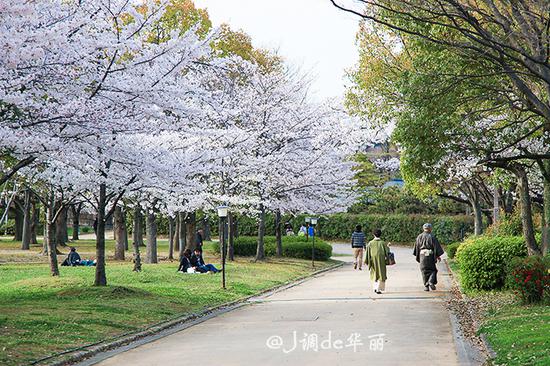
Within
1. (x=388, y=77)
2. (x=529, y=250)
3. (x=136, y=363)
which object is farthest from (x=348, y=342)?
(x=388, y=77)

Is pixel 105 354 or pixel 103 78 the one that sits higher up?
pixel 103 78

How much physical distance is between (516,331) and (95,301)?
909 cm

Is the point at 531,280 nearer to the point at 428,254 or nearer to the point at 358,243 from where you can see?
the point at 428,254

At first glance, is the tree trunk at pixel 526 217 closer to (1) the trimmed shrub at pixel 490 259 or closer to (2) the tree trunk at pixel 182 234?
(1) the trimmed shrub at pixel 490 259

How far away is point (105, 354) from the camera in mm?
11516

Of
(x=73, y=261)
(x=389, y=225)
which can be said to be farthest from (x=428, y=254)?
(x=389, y=225)

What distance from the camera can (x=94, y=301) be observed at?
17.3 meters

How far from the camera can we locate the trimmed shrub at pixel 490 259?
19.9 metres

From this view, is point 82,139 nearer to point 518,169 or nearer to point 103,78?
point 103,78

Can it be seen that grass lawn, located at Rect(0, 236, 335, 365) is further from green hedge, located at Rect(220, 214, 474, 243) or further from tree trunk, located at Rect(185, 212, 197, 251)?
green hedge, located at Rect(220, 214, 474, 243)

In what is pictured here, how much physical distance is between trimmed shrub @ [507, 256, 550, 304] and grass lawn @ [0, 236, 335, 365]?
6558 millimetres

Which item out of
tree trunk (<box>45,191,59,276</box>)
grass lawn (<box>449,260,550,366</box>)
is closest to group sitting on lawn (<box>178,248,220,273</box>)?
tree trunk (<box>45,191,59,276</box>)

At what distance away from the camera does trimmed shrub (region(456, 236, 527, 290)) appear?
782 inches

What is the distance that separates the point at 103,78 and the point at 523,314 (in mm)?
8100
